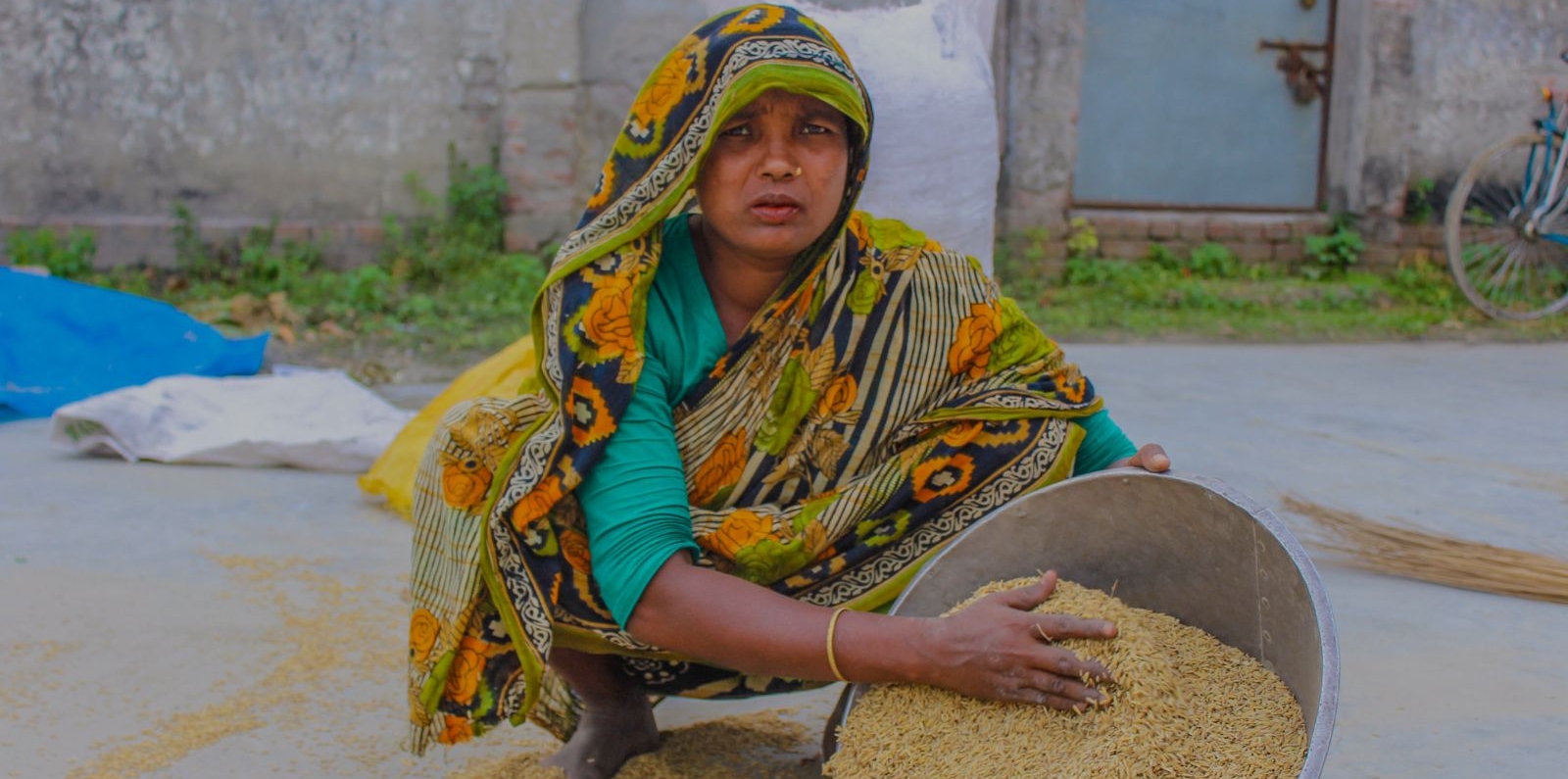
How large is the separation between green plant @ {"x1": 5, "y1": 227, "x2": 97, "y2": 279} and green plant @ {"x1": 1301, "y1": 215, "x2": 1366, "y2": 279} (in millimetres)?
6219

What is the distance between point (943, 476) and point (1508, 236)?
21.9 feet

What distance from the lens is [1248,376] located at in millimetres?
5188

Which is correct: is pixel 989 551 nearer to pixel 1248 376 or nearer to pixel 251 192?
pixel 1248 376

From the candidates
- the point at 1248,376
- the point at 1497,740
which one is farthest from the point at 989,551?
the point at 1248,376

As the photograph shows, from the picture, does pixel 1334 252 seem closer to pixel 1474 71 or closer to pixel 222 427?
pixel 1474 71

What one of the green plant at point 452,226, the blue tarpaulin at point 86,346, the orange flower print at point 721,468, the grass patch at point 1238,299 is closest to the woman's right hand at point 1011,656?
the orange flower print at point 721,468

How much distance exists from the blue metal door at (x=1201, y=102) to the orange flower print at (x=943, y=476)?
6.13 meters

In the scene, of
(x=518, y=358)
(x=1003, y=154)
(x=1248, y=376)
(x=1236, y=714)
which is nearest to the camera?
(x=1236, y=714)

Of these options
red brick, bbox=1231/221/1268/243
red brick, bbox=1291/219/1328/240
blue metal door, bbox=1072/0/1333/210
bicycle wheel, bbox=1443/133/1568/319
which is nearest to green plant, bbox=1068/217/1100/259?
blue metal door, bbox=1072/0/1333/210

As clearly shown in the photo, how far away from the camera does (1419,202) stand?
7.81 metres

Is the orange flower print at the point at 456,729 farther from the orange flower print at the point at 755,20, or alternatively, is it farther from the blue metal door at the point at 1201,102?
the blue metal door at the point at 1201,102

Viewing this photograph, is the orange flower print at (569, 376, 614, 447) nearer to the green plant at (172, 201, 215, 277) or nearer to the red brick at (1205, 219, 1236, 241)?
the green plant at (172, 201, 215, 277)

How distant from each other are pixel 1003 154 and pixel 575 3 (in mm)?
2367

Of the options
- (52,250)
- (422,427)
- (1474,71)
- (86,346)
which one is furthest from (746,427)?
(1474,71)
